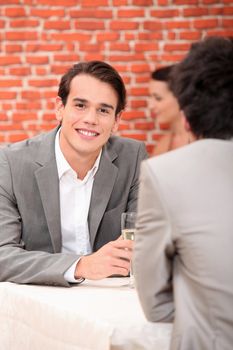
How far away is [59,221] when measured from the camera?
93.7 inches

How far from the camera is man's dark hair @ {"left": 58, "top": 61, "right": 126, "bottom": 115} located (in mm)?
2539

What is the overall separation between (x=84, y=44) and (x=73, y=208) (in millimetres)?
2528

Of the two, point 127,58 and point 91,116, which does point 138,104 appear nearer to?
point 127,58

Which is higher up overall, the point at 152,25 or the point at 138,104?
the point at 152,25

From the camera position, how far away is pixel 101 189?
248cm

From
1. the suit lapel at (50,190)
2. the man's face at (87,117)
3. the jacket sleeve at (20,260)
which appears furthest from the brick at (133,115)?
the jacket sleeve at (20,260)

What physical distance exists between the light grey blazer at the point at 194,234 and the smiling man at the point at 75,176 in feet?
2.81

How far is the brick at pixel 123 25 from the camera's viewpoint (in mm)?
4793

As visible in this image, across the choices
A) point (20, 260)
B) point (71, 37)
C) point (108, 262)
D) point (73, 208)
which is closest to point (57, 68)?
point (71, 37)

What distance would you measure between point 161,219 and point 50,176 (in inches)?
42.3

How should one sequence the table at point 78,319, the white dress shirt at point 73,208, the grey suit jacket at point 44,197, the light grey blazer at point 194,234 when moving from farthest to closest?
the white dress shirt at point 73,208
the grey suit jacket at point 44,197
the table at point 78,319
the light grey blazer at point 194,234

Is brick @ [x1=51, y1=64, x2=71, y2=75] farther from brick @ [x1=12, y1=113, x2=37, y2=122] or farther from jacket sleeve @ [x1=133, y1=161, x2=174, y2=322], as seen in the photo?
jacket sleeve @ [x1=133, y1=161, x2=174, y2=322]

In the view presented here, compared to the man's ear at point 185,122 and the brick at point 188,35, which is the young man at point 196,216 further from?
the brick at point 188,35

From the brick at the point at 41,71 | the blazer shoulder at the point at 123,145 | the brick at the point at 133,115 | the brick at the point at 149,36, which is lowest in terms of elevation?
the brick at the point at 133,115
